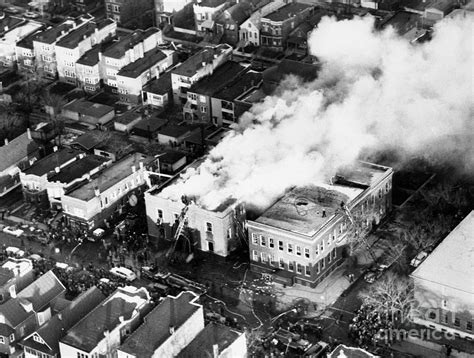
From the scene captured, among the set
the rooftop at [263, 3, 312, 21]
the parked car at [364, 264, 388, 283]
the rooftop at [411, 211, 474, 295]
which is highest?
the rooftop at [411, 211, 474, 295]

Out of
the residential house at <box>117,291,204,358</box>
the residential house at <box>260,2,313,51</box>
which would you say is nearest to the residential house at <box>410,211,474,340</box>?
the residential house at <box>117,291,204,358</box>

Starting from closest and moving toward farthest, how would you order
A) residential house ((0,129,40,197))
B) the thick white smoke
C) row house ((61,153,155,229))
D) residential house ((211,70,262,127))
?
the thick white smoke
row house ((61,153,155,229))
residential house ((0,129,40,197))
residential house ((211,70,262,127))

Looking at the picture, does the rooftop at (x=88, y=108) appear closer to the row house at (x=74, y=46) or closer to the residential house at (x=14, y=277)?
the row house at (x=74, y=46)

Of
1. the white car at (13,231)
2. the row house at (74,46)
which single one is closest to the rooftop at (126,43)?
the row house at (74,46)

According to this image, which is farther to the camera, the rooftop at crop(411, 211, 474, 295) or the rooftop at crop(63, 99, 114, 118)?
the rooftop at crop(63, 99, 114, 118)

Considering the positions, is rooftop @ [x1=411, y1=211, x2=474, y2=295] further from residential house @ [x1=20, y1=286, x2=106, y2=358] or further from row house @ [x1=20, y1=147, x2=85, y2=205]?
row house @ [x1=20, y1=147, x2=85, y2=205]

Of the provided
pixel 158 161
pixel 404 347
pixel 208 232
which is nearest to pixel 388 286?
pixel 404 347
